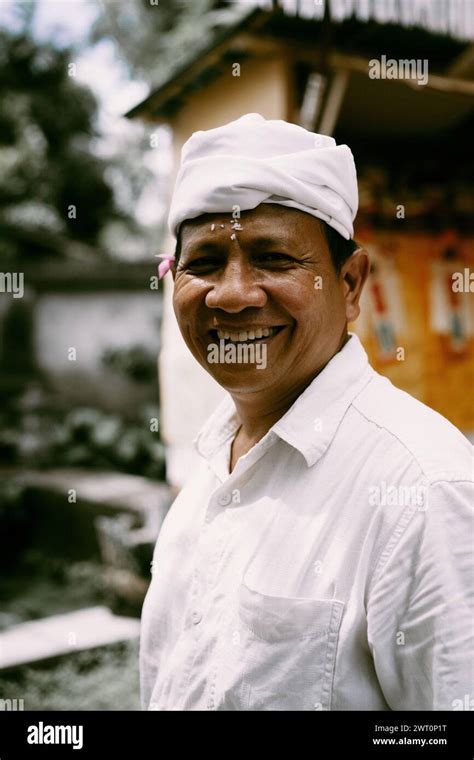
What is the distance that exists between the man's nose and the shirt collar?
0.71ft

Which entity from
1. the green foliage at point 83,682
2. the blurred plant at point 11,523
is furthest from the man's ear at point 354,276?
the blurred plant at point 11,523

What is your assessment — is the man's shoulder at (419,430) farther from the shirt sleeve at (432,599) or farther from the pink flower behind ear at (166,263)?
the pink flower behind ear at (166,263)

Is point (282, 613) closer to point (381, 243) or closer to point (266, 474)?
point (266, 474)

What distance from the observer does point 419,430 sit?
4.54 feet

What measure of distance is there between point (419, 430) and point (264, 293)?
410 mm

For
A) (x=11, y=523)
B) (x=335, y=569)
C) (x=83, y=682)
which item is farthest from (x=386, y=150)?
(x=11, y=523)

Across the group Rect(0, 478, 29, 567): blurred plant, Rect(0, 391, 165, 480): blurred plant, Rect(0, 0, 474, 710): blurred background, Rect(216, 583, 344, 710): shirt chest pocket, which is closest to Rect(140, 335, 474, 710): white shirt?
Rect(216, 583, 344, 710): shirt chest pocket

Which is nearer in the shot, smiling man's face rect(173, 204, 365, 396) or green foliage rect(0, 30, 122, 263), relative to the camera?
smiling man's face rect(173, 204, 365, 396)

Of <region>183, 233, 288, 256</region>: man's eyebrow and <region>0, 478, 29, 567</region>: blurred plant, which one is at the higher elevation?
<region>183, 233, 288, 256</region>: man's eyebrow

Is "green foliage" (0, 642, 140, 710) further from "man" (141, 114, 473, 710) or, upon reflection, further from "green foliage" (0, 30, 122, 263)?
"green foliage" (0, 30, 122, 263)

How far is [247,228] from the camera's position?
4.83 feet

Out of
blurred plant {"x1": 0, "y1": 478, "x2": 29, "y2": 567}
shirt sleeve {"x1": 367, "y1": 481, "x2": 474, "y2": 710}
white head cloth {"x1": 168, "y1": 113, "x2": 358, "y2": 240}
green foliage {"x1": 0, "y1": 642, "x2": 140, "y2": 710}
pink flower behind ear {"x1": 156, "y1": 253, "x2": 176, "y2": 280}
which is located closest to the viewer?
shirt sleeve {"x1": 367, "y1": 481, "x2": 474, "y2": 710}

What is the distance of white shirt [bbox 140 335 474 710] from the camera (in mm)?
1248

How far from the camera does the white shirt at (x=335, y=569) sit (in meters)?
1.25
